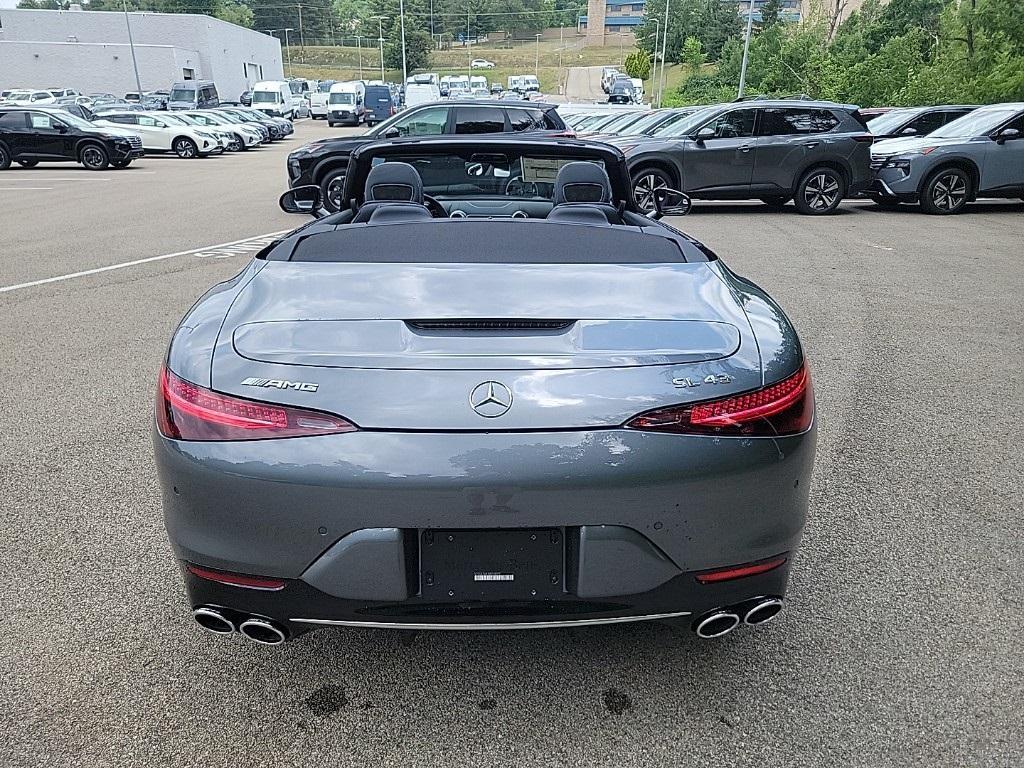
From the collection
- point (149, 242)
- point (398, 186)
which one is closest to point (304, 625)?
point (398, 186)

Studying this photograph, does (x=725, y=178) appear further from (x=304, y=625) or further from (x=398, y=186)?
(x=304, y=625)

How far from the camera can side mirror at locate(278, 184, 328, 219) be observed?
4.83 m

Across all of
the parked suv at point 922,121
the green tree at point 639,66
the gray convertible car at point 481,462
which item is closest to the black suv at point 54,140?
the parked suv at point 922,121

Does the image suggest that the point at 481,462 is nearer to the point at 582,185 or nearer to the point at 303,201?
the point at 582,185

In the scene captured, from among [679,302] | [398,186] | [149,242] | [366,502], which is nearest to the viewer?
[366,502]

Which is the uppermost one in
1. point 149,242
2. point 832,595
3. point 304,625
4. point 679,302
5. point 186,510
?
point 679,302

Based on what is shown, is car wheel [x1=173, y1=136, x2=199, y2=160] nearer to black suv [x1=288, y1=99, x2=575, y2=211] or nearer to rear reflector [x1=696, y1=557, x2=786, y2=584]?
black suv [x1=288, y1=99, x2=575, y2=211]

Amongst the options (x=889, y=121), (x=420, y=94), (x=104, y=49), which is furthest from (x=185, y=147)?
(x=104, y=49)

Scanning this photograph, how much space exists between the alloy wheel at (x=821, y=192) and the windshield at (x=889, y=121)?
141 inches

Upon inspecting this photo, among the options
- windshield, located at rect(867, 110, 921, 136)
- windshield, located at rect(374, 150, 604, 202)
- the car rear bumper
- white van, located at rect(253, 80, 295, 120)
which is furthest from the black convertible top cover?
white van, located at rect(253, 80, 295, 120)

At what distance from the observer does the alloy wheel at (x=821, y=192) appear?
13930 mm

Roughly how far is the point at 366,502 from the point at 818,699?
1.44m

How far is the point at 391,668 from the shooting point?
2.59 meters

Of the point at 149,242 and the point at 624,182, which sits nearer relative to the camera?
the point at 624,182
